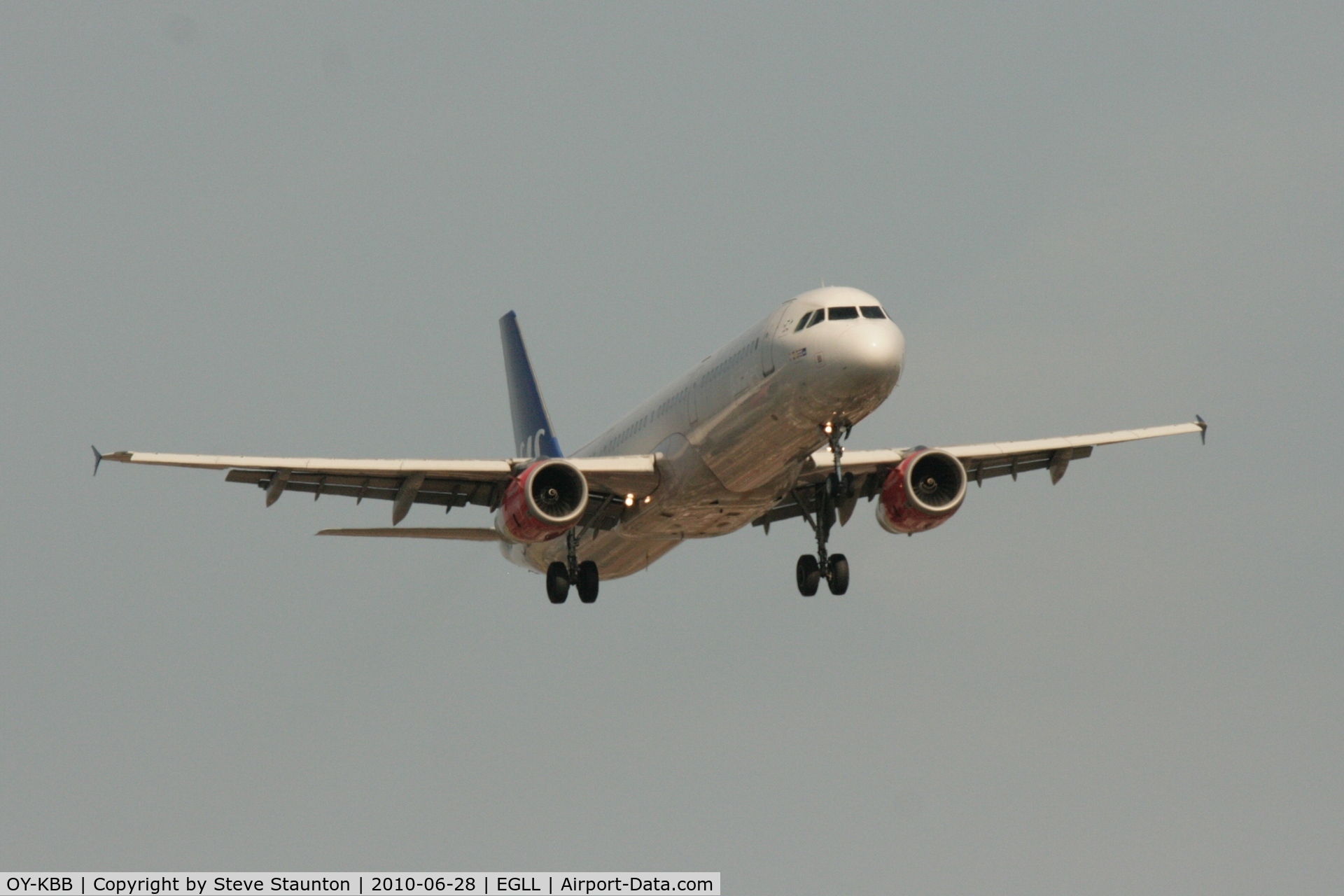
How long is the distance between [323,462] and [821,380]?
1140 cm

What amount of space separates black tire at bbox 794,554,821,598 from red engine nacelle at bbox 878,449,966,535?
2.12 metres

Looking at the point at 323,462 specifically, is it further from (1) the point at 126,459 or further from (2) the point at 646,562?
(2) the point at 646,562

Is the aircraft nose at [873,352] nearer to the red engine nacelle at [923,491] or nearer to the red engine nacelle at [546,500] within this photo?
the red engine nacelle at [923,491]

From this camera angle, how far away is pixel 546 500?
4281 cm

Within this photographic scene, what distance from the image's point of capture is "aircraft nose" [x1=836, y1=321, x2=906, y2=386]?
126 ft

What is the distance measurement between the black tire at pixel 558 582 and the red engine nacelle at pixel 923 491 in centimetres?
764

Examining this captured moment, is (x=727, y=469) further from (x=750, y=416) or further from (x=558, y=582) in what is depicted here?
(x=558, y=582)

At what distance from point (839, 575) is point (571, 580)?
249 inches

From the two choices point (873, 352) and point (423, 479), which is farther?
point (423, 479)

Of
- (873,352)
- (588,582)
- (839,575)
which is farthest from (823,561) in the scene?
(873,352)

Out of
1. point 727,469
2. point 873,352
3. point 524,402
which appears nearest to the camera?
point 873,352

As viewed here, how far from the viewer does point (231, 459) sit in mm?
41031

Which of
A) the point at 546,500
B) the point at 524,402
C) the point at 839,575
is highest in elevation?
the point at 524,402

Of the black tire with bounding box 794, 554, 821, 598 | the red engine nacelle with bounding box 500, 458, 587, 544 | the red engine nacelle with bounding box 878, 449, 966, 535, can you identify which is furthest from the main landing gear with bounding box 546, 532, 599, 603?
the red engine nacelle with bounding box 878, 449, 966, 535
